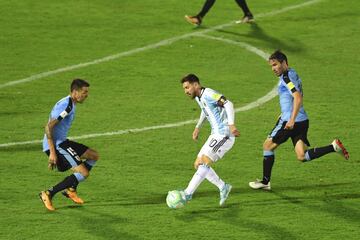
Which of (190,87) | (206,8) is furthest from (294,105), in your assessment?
(206,8)

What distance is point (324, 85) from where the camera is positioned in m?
22.1

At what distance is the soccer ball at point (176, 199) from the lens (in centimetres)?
1452

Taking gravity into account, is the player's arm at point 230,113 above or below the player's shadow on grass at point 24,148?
above

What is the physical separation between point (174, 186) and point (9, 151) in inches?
140

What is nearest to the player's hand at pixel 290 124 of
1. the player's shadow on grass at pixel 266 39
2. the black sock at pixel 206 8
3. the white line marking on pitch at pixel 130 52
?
the white line marking on pitch at pixel 130 52

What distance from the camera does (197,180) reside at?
1477cm

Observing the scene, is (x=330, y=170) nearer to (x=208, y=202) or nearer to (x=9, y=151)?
(x=208, y=202)

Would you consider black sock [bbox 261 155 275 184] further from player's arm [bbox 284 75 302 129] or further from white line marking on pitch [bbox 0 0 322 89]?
white line marking on pitch [bbox 0 0 322 89]

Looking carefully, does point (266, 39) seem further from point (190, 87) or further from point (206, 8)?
point (190, 87)

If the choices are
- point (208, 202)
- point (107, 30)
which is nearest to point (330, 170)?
point (208, 202)

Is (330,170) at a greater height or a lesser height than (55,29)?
lesser

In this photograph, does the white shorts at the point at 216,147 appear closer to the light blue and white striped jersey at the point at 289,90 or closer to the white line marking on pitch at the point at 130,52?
the light blue and white striped jersey at the point at 289,90

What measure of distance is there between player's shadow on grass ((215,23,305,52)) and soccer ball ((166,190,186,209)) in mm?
10780

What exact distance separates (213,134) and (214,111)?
369 millimetres
